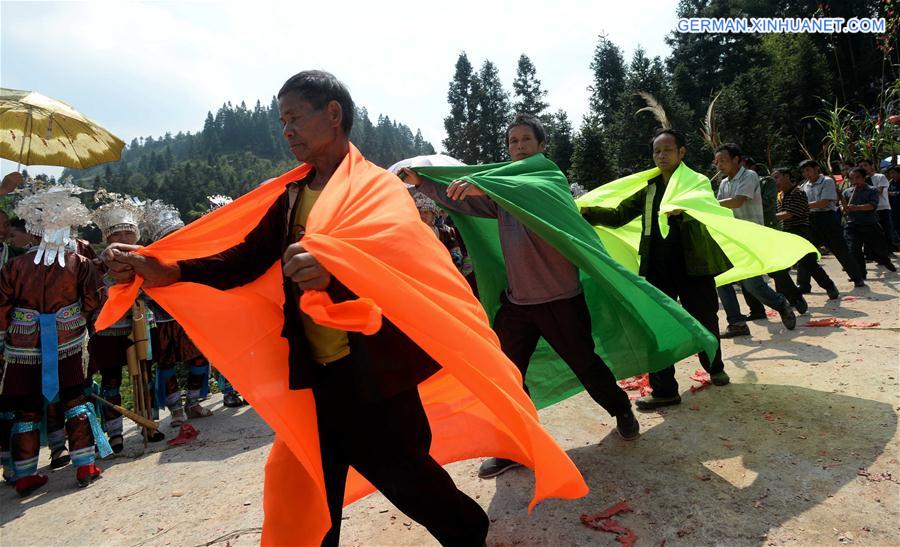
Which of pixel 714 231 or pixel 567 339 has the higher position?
pixel 714 231

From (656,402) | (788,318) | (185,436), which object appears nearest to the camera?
(656,402)

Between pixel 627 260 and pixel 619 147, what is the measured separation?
2246cm

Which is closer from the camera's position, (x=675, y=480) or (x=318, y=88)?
(x=318, y=88)

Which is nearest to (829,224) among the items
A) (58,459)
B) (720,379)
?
(720,379)

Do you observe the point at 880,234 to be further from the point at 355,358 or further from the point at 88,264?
the point at 88,264

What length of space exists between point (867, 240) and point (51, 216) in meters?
11.3

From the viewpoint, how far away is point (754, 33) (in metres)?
36.2

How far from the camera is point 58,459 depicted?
4.89m

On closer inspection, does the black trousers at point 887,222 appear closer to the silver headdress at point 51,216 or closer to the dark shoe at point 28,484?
the silver headdress at point 51,216

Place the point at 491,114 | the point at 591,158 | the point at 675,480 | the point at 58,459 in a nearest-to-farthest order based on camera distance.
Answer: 1. the point at 675,480
2. the point at 58,459
3. the point at 591,158
4. the point at 491,114

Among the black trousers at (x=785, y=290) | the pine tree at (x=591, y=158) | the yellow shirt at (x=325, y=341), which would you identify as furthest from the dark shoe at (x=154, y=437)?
the pine tree at (x=591, y=158)

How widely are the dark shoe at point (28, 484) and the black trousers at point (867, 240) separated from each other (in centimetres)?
1108

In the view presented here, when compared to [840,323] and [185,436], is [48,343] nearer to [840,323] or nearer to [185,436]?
[185,436]

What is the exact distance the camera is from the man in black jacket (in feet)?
6.29
